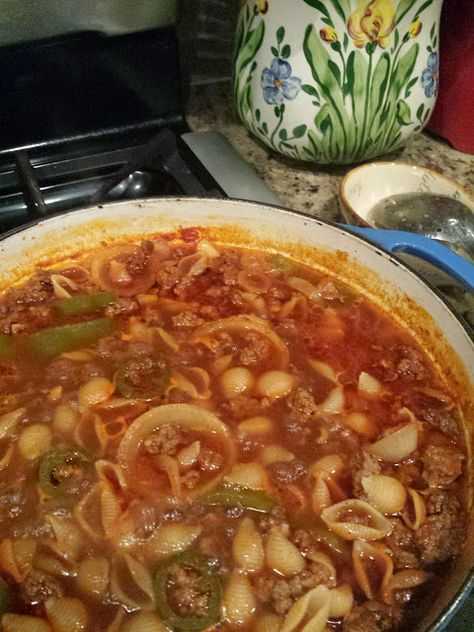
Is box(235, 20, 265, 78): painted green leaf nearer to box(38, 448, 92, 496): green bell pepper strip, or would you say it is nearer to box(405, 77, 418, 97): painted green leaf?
box(405, 77, 418, 97): painted green leaf

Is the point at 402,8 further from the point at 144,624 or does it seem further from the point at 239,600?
the point at 144,624

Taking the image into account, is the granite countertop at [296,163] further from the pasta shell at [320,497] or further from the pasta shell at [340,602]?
the pasta shell at [340,602]

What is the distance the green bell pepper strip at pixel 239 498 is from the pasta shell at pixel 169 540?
8 cm

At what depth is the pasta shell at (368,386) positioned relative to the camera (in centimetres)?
175

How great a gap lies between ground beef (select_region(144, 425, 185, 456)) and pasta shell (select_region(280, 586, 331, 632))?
432mm

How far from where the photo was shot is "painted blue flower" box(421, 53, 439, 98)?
2.44 m

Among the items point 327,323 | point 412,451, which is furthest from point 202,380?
point 412,451

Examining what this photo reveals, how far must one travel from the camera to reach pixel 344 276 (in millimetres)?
2023

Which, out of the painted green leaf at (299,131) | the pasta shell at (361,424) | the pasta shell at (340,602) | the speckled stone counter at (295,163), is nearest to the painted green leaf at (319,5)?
the painted green leaf at (299,131)

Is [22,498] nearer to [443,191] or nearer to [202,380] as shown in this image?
[202,380]

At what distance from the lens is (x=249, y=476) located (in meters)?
1.54

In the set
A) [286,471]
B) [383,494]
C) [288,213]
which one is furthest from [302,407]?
[288,213]

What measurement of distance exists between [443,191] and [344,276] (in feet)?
2.19

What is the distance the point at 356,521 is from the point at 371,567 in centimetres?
10
